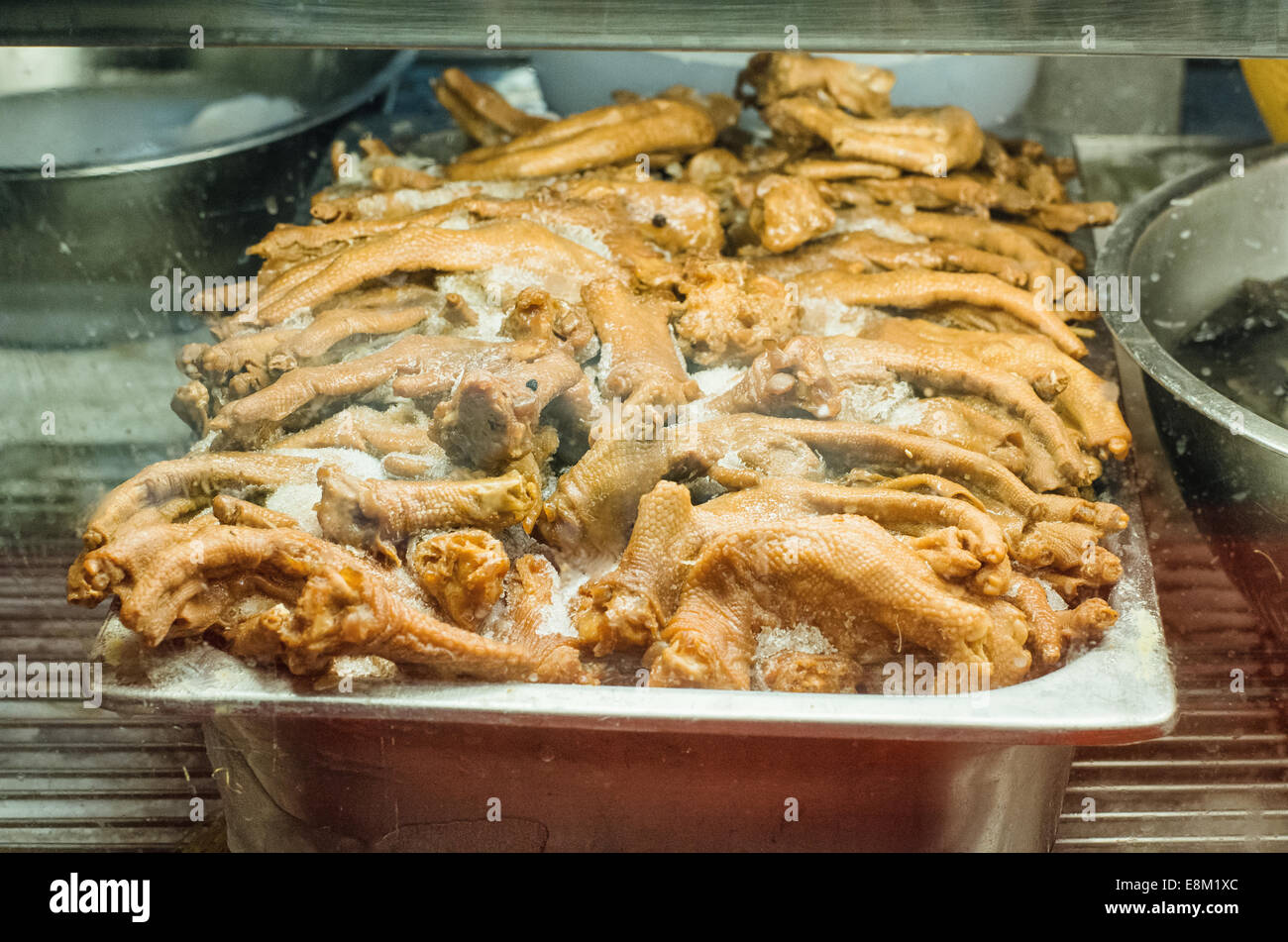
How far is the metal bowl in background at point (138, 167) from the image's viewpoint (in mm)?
3594

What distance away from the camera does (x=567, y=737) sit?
80.2 inches

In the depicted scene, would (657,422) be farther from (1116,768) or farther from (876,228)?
(1116,768)

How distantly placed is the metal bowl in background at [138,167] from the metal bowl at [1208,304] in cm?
290

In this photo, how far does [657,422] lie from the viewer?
238 centimetres

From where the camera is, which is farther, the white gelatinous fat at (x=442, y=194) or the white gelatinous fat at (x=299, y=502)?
the white gelatinous fat at (x=442, y=194)

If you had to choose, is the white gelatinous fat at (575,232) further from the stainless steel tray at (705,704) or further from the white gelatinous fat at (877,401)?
the stainless steel tray at (705,704)

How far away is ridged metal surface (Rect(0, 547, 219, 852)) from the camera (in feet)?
8.48

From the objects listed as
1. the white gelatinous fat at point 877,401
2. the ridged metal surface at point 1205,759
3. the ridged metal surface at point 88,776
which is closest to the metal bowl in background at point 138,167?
the ridged metal surface at point 88,776

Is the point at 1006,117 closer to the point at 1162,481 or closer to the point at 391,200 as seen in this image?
Answer: the point at 1162,481

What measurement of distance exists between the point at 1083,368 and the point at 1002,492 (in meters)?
0.62

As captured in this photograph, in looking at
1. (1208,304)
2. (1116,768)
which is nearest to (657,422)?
(1116,768)

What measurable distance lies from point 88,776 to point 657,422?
1737 millimetres
